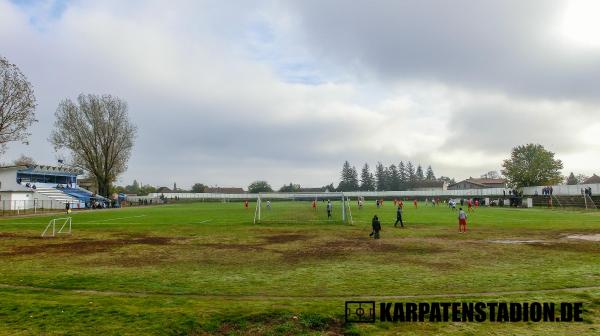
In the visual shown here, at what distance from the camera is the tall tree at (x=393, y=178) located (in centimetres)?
15996

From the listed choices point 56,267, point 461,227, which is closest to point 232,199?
point 461,227

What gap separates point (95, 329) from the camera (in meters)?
7.70

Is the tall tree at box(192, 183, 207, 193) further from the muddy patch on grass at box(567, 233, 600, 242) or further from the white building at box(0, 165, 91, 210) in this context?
the muddy patch on grass at box(567, 233, 600, 242)

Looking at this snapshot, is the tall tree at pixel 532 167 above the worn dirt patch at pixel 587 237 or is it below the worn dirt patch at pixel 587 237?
above

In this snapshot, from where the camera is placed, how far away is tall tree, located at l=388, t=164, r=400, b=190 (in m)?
160

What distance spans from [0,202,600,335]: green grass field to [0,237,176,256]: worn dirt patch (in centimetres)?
5

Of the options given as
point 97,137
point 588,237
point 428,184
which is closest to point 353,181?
point 428,184

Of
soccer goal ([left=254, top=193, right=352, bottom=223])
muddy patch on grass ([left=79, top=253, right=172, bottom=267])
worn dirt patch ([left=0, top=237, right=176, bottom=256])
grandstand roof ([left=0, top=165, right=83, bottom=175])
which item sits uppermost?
grandstand roof ([left=0, top=165, right=83, bottom=175])

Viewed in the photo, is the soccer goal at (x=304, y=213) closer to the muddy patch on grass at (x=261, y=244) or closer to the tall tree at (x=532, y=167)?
the muddy patch on grass at (x=261, y=244)

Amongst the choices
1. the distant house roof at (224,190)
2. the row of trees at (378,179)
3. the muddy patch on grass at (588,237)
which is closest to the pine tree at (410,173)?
the row of trees at (378,179)

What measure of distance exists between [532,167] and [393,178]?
232 feet

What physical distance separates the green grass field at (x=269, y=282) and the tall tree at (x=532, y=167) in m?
79.9

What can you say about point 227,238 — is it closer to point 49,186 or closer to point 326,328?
point 326,328

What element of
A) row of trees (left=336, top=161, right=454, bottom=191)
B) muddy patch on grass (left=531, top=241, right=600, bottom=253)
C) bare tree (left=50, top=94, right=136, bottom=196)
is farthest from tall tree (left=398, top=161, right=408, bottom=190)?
muddy patch on grass (left=531, top=241, right=600, bottom=253)
